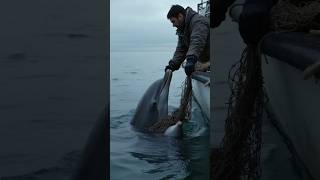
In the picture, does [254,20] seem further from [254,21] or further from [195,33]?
[195,33]

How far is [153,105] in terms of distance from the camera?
8.16 metres

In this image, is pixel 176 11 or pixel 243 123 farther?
pixel 176 11

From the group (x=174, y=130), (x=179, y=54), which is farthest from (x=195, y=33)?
(x=174, y=130)

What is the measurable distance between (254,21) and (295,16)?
348mm

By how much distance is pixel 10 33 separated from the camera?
3.18 metres

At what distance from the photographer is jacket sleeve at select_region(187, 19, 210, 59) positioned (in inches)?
262

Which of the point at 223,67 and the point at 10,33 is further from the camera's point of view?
the point at 223,67

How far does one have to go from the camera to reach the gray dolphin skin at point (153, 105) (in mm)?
7996

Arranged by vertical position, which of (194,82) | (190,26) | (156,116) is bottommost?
(156,116)

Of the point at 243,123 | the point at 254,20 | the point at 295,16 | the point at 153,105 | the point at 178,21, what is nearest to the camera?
the point at 254,20

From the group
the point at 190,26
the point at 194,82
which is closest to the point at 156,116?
the point at 194,82

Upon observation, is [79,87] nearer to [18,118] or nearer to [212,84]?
[18,118]

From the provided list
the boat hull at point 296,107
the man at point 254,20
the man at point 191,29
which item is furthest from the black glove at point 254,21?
the man at point 191,29

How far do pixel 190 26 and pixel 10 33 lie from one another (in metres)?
3.97
